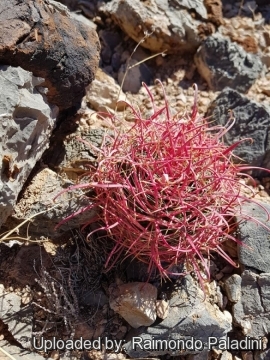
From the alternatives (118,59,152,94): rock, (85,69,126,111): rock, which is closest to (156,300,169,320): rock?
(85,69,126,111): rock

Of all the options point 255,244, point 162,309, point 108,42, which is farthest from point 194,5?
point 162,309

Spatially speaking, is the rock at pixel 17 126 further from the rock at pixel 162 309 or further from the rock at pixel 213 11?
the rock at pixel 213 11

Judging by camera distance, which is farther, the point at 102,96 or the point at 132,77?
the point at 132,77

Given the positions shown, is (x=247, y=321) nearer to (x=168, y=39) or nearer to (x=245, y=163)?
(x=245, y=163)

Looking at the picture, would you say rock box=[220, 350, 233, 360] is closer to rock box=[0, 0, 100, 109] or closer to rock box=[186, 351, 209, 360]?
rock box=[186, 351, 209, 360]

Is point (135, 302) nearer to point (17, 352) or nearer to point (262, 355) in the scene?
point (17, 352)

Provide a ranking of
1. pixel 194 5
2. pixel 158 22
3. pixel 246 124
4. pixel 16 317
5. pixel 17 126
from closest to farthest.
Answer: pixel 17 126 < pixel 16 317 < pixel 246 124 < pixel 158 22 < pixel 194 5
